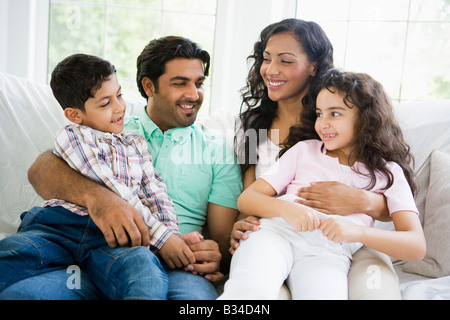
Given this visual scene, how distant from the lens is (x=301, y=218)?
4.16 ft

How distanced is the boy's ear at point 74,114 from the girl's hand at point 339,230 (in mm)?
889

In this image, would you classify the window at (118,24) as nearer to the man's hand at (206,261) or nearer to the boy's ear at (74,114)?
the boy's ear at (74,114)

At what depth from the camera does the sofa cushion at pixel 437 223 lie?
1510 millimetres

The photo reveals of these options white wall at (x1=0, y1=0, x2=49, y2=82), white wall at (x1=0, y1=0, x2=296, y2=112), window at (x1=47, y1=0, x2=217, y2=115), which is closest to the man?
white wall at (x1=0, y1=0, x2=296, y2=112)

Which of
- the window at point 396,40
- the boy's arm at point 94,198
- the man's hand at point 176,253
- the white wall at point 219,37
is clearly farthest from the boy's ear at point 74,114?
the window at point 396,40

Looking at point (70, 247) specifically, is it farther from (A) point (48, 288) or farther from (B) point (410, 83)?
(B) point (410, 83)

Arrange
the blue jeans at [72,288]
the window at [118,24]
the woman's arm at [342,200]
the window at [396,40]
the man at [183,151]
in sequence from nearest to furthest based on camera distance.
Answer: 1. the blue jeans at [72,288]
2. the woman's arm at [342,200]
3. the man at [183,151]
4. the window at [396,40]
5. the window at [118,24]

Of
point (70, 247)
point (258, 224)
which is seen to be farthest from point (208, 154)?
point (70, 247)

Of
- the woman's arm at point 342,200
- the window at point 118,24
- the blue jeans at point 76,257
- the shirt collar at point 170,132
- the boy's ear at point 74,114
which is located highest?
the window at point 118,24

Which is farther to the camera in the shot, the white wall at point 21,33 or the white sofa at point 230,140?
the white wall at point 21,33

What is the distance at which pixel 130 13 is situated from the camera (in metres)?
2.65

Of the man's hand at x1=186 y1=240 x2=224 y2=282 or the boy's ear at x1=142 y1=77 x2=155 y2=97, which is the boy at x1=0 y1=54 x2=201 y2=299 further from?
the boy's ear at x1=142 y1=77 x2=155 y2=97

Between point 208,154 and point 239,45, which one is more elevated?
point 239,45
